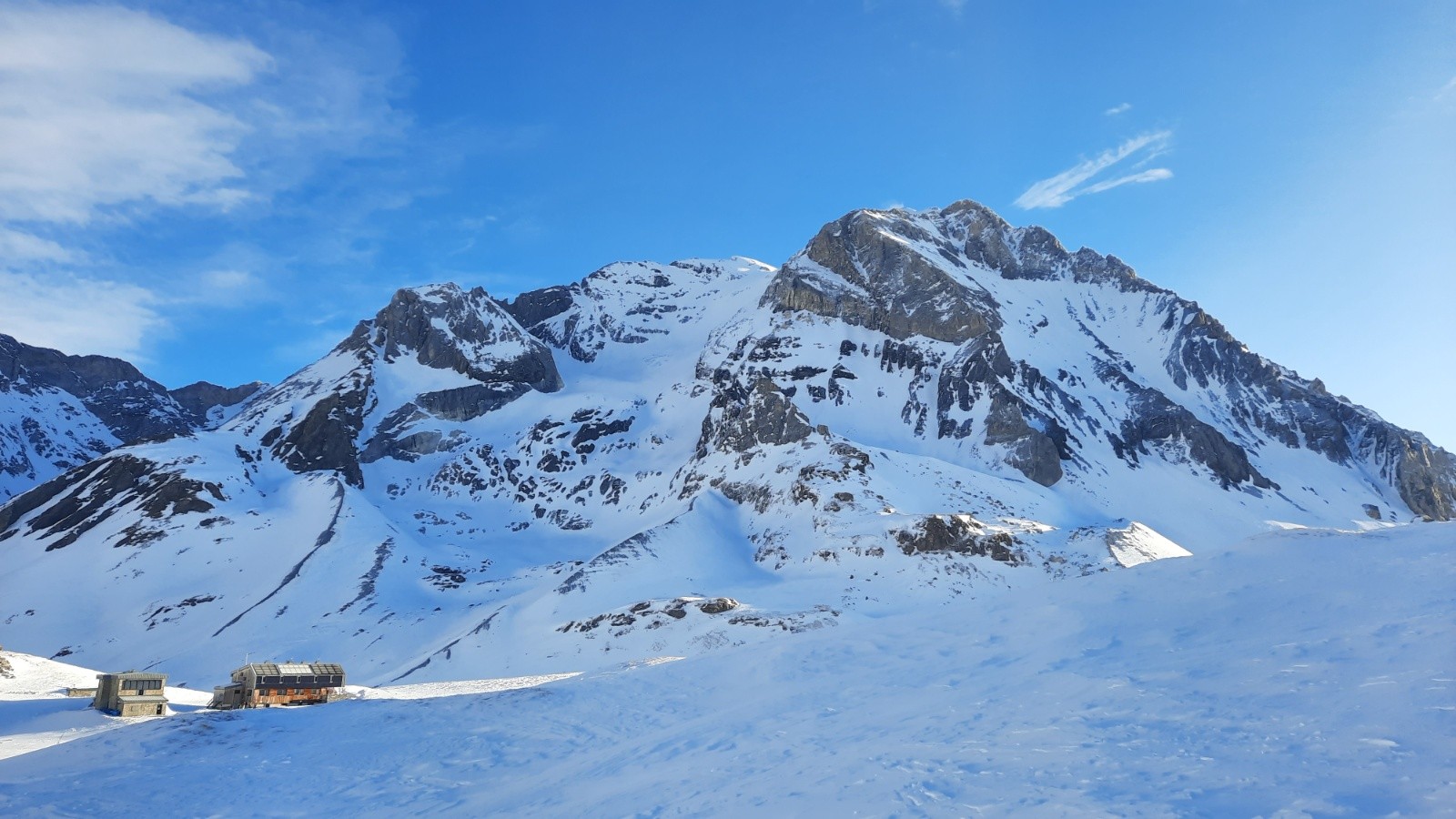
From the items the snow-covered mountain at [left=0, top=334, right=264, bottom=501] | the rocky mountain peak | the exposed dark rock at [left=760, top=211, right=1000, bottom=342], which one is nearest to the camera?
the exposed dark rock at [left=760, top=211, right=1000, bottom=342]

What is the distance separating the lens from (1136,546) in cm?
7438

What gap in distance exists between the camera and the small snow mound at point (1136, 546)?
235ft

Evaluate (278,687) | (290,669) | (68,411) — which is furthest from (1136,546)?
(68,411)

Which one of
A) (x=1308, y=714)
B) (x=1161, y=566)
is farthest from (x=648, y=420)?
(x=1308, y=714)

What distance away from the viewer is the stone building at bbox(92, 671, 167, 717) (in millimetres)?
32312

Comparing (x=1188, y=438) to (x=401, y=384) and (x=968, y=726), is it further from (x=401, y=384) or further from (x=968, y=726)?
(x=968, y=726)

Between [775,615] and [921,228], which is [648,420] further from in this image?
[775,615]

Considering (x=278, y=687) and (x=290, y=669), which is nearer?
(x=278, y=687)

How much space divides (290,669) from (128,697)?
6556 millimetres

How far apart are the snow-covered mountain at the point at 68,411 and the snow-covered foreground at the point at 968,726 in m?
144

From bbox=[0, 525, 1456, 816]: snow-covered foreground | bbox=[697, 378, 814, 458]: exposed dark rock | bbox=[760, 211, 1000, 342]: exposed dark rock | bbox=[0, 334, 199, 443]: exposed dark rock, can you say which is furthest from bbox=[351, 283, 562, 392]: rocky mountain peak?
bbox=[0, 525, 1456, 816]: snow-covered foreground

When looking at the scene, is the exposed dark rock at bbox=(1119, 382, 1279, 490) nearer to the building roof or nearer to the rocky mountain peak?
the rocky mountain peak

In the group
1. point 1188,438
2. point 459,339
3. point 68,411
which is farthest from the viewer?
point 68,411

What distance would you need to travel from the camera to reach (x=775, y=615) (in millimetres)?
61844
